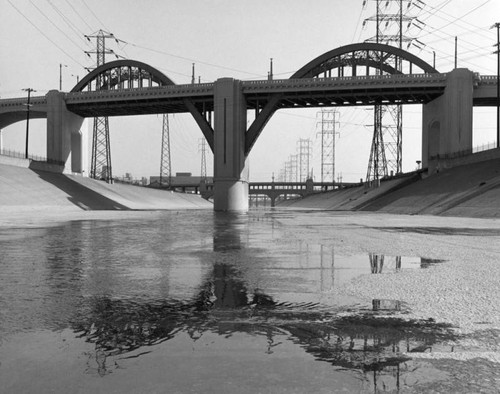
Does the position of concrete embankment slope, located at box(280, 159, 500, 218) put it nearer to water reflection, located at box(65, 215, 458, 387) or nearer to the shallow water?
the shallow water

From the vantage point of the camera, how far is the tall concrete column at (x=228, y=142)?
212 ft

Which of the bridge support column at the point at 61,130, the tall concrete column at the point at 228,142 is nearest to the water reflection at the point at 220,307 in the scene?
the tall concrete column at the point at 228,142

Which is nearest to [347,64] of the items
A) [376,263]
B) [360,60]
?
[360,60]

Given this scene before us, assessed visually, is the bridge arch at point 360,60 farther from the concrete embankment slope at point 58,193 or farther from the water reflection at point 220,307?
the water reflection at point 220,307

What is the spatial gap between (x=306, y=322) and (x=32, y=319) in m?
3.70

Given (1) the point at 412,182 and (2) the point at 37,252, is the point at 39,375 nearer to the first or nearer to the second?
(2) the point at 37,252

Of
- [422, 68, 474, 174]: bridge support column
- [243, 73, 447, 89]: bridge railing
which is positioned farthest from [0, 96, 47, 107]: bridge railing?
[422, 68, 474, 174]: bridge support column

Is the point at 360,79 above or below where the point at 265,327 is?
above

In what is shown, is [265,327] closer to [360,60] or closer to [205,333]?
[205,333]

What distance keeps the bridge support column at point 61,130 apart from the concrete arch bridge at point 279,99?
18 centimetres

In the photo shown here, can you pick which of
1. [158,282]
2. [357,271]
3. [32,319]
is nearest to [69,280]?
[158,282]

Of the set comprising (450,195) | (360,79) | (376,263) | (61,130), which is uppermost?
(360,79)

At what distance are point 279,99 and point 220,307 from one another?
6141 centimetres

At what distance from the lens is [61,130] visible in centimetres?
7794
